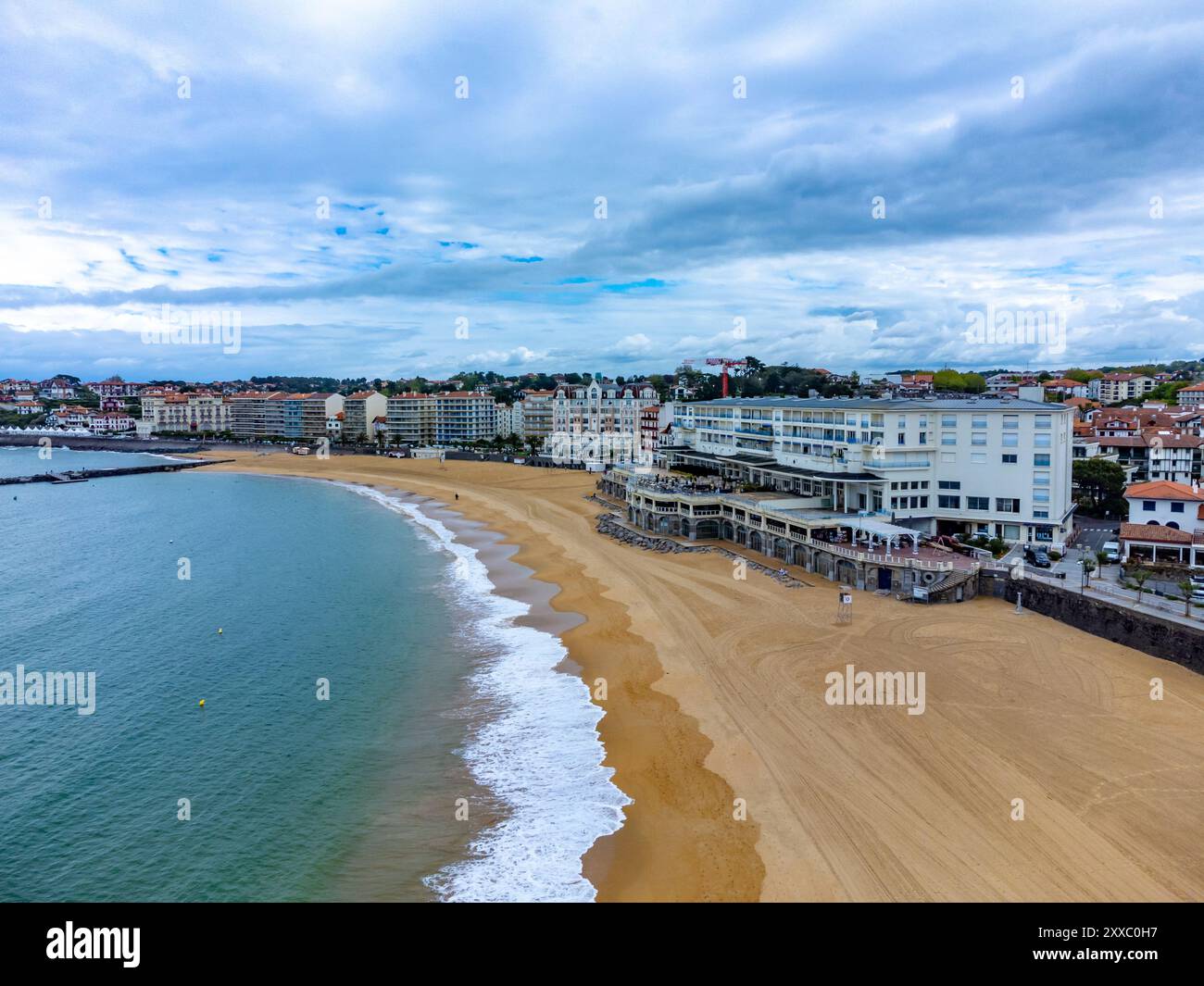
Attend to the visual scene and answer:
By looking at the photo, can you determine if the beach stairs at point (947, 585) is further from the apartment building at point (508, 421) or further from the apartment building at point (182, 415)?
the apartment building at point (182, 415)

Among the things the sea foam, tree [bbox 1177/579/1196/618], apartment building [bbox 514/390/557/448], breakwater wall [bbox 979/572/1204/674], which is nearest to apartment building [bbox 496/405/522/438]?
apartment building [bbox 514/390/557/448]

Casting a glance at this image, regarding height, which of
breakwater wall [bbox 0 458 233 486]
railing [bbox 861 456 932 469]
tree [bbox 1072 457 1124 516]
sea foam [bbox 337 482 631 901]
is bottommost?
sea foam [bbox 337 482 631 901]

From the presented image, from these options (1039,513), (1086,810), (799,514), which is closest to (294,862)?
(1086,810)

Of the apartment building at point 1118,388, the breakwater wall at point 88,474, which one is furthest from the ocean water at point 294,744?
the apartment building at point 1118,388

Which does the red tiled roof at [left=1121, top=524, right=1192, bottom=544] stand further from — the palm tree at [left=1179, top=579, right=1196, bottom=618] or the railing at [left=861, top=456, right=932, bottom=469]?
the railing at [left=861, top=456, right=932, bottom=469]

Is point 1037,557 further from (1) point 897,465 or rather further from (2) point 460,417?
(2) point 460,417
